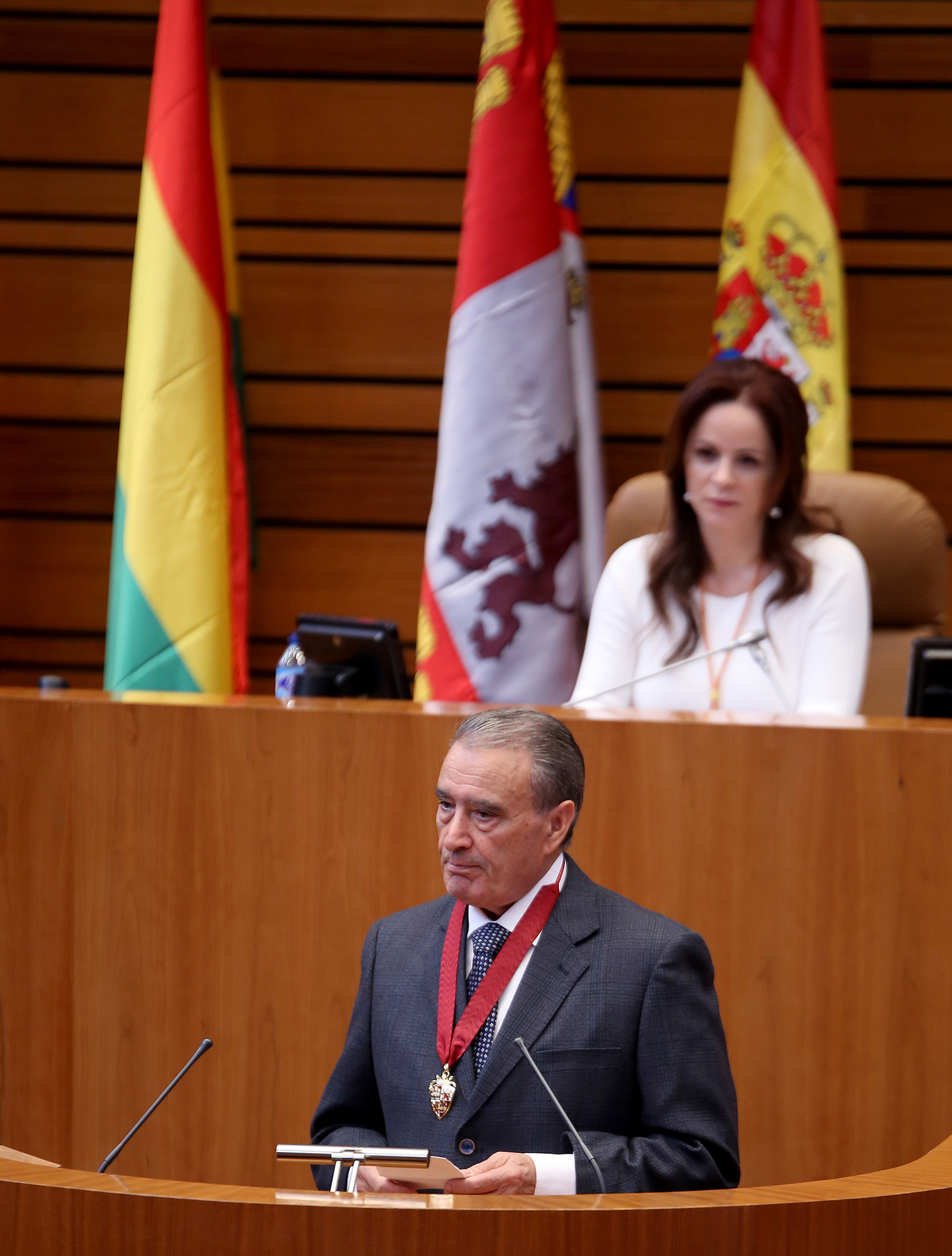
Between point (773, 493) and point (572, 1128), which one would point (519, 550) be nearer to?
point (773, 493)

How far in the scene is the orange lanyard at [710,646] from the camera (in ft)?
8.66

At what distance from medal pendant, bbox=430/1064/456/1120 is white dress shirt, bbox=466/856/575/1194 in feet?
0.21

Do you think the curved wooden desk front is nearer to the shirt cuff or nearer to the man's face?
the shirt cuff

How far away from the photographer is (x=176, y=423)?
3.60 meters

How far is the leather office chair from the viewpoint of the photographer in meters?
3.07

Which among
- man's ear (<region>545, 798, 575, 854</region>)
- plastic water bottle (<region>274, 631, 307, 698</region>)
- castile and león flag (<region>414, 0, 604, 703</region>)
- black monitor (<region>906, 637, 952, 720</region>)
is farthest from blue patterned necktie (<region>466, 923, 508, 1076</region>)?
castile and león flag (<region>414, 0, 604, 703</region>)

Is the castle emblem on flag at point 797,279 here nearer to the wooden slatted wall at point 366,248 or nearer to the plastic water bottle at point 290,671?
the wooden slatted wall at point 366,248

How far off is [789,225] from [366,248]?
47.7 inches

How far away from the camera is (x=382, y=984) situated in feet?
5.50

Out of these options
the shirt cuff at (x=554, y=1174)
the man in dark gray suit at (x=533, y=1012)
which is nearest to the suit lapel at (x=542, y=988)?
the man in dark gray suit at (x=533, y=1012)

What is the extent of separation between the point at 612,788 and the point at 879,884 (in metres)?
0.40

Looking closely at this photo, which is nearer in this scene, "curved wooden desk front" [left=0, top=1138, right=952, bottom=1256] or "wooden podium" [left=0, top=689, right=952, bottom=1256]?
"curved wooden desk front" [left=0, top=1138, right=952, bottom=1256]

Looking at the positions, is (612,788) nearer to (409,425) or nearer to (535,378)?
(535,378)

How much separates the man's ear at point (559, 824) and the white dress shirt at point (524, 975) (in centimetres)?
4
